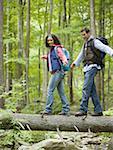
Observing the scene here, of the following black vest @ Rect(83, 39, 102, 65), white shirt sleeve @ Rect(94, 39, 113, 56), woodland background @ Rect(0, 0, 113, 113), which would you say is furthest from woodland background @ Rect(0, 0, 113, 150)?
white shirt sleeve @ Rect(94, 39, 113, 56)

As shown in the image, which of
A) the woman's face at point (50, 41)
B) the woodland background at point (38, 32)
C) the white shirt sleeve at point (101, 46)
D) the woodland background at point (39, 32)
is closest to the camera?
the white shirt sleeve at point (101, 46)

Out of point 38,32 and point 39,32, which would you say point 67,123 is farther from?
point 38,32

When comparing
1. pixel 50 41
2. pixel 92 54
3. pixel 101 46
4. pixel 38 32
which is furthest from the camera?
pixel 38 32

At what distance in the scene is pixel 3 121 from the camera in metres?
8.39

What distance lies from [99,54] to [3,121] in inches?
113

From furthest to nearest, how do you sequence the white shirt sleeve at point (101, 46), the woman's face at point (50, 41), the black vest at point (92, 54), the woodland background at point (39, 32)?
the woodland background at point (39, 32), the woman's face at point (50, 41), the black vest at point (92, 54), the white shirt sleeve at point (101, 46)

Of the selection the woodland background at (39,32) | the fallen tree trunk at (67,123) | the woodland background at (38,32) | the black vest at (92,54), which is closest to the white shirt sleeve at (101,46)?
the black vest at (92,54)

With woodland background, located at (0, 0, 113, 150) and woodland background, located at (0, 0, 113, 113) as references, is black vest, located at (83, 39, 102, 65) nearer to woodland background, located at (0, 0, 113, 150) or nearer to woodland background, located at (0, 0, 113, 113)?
woodland background, located at (0, 0, 113, 150)

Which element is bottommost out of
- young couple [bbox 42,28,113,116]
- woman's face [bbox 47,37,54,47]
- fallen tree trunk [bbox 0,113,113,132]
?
fallen tree trunk [bbox 0,113,113,132]

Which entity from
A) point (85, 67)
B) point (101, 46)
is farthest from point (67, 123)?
point (101, 46)

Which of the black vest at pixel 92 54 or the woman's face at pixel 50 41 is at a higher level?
the woman's face at pixel 50 41

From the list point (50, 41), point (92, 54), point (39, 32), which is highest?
point (39, 32)

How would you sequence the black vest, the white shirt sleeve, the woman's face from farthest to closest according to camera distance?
the woman's face
the black vest
the white shirt sleeve

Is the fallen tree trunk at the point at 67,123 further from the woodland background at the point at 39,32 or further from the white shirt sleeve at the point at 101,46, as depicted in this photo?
the woodland background at the point at 39,32
